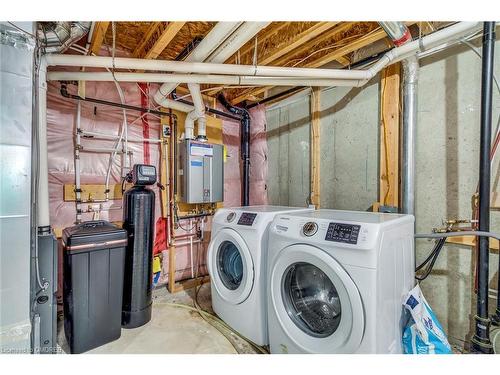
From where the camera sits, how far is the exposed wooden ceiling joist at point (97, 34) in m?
1.80

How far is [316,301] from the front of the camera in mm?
1561

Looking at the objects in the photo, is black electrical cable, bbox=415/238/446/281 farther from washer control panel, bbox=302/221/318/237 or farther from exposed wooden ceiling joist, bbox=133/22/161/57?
exposed wooden ceiling joist, bbox=133/22/161/57

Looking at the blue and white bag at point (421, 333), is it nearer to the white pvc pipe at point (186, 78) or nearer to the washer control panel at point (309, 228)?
the washer control panel at point (309, 228)

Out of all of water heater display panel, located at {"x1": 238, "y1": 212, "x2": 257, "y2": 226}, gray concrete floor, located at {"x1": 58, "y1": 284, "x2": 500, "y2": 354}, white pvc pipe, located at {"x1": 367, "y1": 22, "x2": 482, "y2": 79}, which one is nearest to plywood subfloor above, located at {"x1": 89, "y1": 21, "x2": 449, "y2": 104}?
white pvc pipe, located at {"x1": 367, "y1": 22, "x2": 482, "y2": 79}

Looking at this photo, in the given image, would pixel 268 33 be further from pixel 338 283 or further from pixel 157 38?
pixel 338 283

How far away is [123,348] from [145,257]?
64 centimetres

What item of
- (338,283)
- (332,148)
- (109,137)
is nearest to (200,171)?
(109,137)

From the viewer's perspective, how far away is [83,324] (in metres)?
1.73

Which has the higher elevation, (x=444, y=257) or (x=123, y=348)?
(x=444, y=257)

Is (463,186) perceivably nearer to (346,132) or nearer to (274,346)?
(346,132)

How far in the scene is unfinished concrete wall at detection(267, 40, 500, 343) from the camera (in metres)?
1.73

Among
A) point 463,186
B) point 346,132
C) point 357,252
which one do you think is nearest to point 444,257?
point 463,186

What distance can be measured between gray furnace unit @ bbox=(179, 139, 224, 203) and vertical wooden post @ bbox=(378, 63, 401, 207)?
5.59ft

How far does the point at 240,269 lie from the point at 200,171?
1203mm
